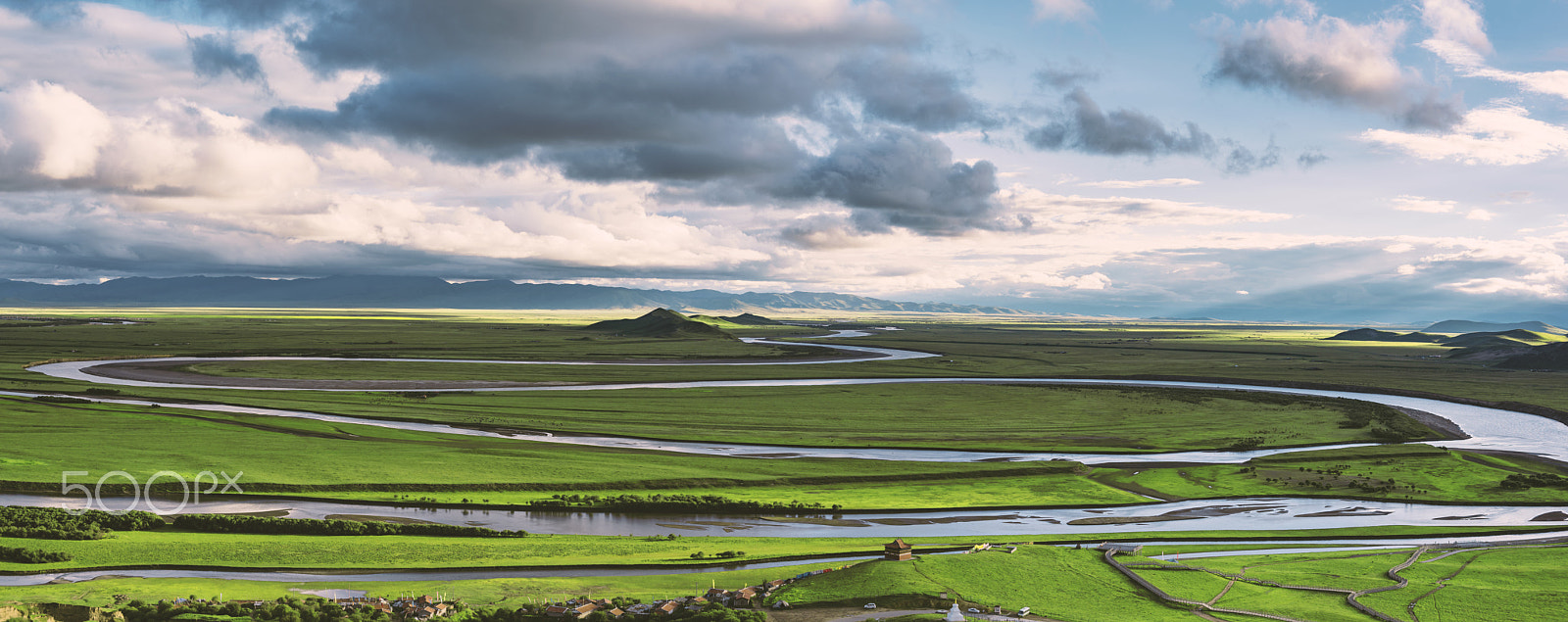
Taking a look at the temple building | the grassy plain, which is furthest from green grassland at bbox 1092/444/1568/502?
the temple building

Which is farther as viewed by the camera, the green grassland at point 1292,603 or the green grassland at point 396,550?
the green grassland at point 396,550

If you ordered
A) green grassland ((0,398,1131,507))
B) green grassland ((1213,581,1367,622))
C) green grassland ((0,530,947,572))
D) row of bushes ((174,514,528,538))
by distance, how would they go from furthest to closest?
green grassland ((0,398,1131,507))
row of bushes ((174,514,528,538))
green grassland ((0,530,947,572))
green grassland ((1213,581,1367,622))

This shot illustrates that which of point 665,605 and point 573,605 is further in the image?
point 573,605

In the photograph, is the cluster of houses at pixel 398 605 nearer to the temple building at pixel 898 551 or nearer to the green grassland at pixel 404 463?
the temple building at pixel 898 551

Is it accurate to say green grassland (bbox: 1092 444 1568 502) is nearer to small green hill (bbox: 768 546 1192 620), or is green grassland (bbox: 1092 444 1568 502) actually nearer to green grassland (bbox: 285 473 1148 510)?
green grassland (bbox: 285 473 1148 510)

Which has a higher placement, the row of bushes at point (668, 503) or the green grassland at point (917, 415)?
the green grassland at point (917, 415)

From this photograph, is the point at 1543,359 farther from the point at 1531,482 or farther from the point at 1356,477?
the point at 1356,477

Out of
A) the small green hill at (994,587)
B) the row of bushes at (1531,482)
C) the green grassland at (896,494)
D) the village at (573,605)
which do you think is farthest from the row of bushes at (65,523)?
the row of bushes at (1531,482)

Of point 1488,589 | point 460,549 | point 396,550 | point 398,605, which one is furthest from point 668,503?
point 1488,589
